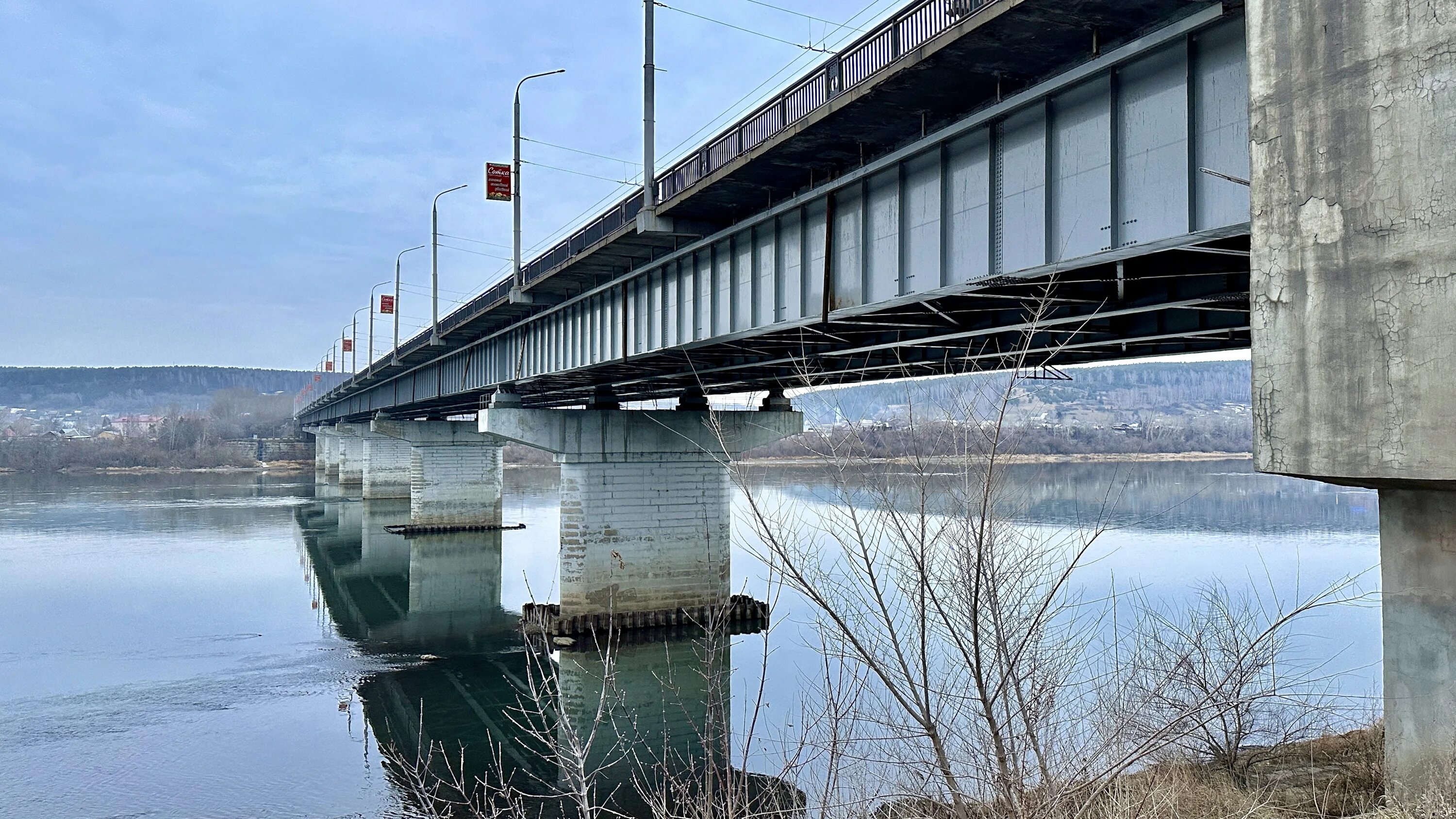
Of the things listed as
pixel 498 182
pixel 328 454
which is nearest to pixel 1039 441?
pixel 498 182

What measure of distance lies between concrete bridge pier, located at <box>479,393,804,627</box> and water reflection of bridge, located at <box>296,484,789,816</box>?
64.6 inches

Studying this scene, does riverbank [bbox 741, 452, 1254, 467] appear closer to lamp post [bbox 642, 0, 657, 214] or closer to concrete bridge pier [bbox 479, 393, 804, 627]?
concrete bridge pier [bbox 479, 393, 804, 627]

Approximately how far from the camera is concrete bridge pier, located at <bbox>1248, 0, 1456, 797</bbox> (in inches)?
269

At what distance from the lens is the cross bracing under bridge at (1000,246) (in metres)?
9.11

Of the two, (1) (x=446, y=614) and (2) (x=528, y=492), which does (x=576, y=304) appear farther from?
(2) (x=528, y=492)

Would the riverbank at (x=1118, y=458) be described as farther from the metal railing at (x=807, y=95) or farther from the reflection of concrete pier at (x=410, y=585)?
the metal railing at (x=807, y=95)

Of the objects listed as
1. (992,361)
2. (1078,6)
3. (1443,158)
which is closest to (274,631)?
(992,361)

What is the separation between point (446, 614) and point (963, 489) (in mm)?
29869

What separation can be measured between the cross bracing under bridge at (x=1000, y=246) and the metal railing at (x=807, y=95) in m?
0.46

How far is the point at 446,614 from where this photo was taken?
34812 mm

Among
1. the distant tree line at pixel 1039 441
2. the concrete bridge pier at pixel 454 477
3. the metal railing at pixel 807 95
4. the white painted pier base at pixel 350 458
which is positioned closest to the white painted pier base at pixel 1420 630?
the distant tree line at pixel 1039 441

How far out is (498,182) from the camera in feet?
102

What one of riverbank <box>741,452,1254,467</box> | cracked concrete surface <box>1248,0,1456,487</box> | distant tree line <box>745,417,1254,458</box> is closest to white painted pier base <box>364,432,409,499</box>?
riverbank <box>741,452,1254,467</box>

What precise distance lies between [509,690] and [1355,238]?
70.4 feet
